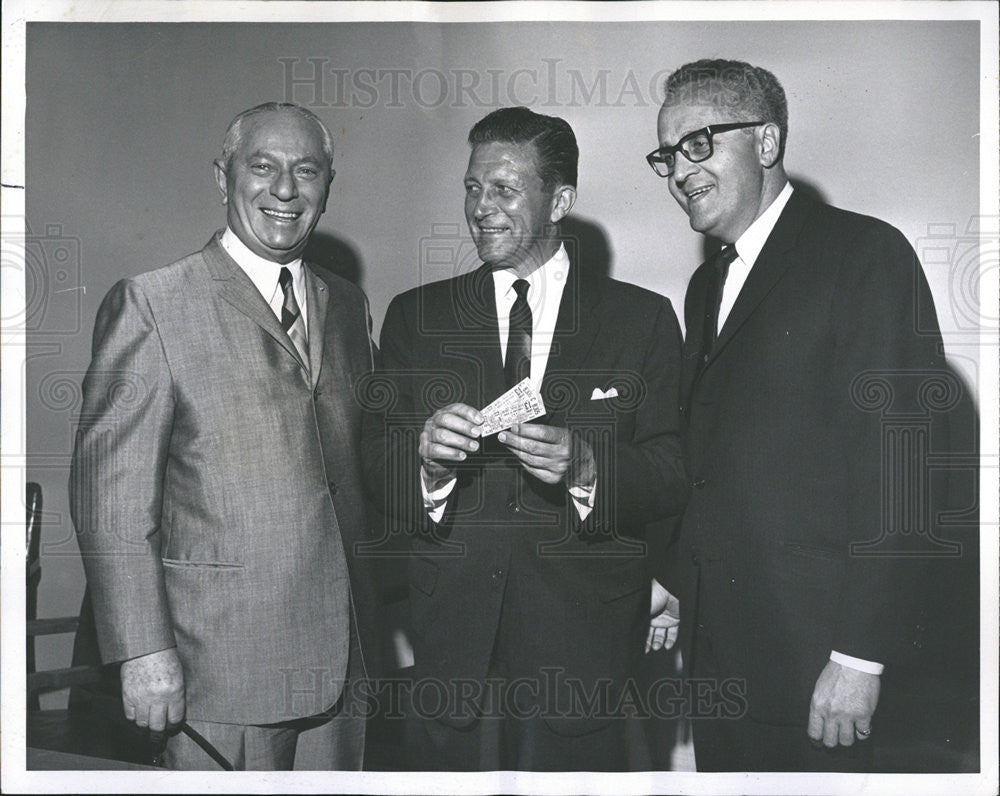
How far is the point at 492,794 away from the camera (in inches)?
78.7

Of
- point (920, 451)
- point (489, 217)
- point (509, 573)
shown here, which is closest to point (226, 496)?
point (509, 573)

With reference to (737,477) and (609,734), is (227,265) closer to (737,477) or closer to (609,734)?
(737,477)

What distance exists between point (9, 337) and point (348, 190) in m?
0.86

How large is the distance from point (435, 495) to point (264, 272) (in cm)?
61

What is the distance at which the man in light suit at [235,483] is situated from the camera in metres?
1.82

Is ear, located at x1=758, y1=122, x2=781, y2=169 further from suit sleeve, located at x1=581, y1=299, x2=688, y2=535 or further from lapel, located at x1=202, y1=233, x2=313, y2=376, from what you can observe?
lapel, located at x1=202, y1=233, x2=313, y2=376

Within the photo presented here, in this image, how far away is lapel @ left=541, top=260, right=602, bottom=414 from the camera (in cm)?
191

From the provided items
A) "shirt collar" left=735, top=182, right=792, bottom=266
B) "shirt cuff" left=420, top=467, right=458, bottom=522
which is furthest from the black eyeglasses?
"shirt cuff" left=420, top=467, right=458, bottom=522

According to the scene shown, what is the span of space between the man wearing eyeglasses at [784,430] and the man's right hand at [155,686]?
3.54 feet

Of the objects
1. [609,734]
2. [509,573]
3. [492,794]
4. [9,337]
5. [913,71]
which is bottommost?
[492,794]

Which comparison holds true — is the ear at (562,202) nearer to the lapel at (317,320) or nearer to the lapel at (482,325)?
the lapel at (482,325)

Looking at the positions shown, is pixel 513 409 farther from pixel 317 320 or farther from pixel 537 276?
pixel 317 320

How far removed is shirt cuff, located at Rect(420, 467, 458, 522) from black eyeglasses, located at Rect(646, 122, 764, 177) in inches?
32.6

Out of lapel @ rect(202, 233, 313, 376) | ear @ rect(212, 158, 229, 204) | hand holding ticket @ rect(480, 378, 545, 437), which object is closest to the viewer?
hand holding ticket @ rect(480, 378, 545, 437)
